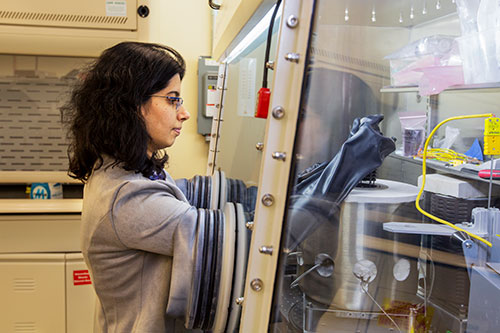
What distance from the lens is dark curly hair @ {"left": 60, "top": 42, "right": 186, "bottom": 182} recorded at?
1.00 metres

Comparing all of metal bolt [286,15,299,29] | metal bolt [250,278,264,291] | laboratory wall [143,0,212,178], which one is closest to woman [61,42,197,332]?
metal bolt [250,278,264,291]

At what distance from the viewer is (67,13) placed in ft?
6.95

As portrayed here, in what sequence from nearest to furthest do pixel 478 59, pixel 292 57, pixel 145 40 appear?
pixel 292 57
pixel 478 59
pixel 145 40

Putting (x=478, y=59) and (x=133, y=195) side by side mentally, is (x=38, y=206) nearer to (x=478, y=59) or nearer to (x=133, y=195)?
(x=133, y=195)

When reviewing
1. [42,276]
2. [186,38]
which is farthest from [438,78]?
[186,38]

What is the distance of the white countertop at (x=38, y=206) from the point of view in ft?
6.81

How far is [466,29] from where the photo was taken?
0.93 meters

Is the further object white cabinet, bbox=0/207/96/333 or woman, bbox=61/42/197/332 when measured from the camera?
white cabinet, bbox=0/207/96/333

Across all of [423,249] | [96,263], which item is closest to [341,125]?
[423,249]

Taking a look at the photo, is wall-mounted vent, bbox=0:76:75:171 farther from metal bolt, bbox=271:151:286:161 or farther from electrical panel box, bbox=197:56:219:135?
metal bolt, bbox=271:151:286:161

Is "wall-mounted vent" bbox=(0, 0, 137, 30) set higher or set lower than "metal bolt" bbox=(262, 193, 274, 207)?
higher

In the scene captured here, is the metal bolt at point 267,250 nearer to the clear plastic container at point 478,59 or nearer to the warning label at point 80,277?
the clear plastic container at point 478,59

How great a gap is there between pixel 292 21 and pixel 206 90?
1.96 m

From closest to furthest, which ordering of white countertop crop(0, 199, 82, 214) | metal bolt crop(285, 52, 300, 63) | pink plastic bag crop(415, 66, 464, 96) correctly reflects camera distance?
metal bolt crop(285, 52, 300, 63) < pink plastic bag crop(415, 66, 464, 96) < white countertop crop(0, 199, 82, 214)
